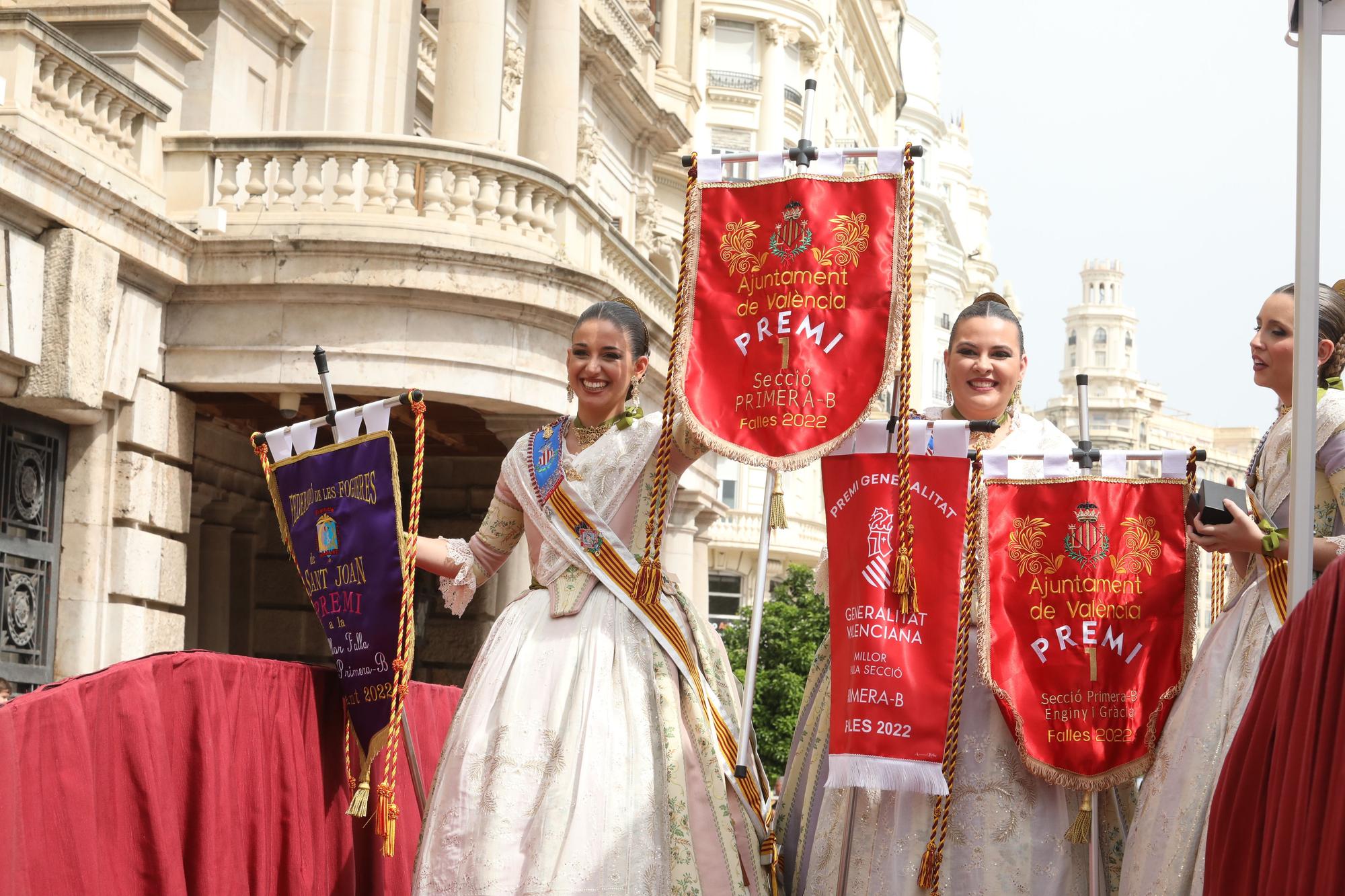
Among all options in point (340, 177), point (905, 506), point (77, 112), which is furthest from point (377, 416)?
point (340, 177)

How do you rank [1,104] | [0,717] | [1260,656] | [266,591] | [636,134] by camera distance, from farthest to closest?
[636,134] < [266,591] < [1,104] < [1260,656] < [0,717]

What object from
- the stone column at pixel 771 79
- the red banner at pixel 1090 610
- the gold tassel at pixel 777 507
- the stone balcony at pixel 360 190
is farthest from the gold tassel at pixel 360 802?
the stone column at pixel 771 79

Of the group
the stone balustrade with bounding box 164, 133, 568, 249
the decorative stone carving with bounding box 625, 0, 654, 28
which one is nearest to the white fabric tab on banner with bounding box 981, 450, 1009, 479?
the stone balustrade with bounding box 164, 133, 568, 249

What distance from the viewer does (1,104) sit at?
32.2ft

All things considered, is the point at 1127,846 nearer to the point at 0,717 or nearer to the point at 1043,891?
the point at 1043,891

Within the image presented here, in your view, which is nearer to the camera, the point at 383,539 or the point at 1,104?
the point at 383,539

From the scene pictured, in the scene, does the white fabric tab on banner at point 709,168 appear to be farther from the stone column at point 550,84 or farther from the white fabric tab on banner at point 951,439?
the stone column at point 550,84

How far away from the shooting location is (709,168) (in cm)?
560

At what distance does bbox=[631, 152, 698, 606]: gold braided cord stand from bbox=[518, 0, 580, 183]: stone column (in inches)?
429

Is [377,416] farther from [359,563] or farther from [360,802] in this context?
[360,802]

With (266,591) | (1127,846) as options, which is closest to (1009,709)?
(1127,846)

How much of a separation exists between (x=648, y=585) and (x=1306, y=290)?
214cm

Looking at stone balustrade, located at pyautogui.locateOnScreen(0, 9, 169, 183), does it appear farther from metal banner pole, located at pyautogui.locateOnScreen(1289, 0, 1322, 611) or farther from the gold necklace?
metal banner pole, located at pyautogui.locateOnScreen(1289, 0, 1322, 611)

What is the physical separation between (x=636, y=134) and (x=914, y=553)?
1978 cm
